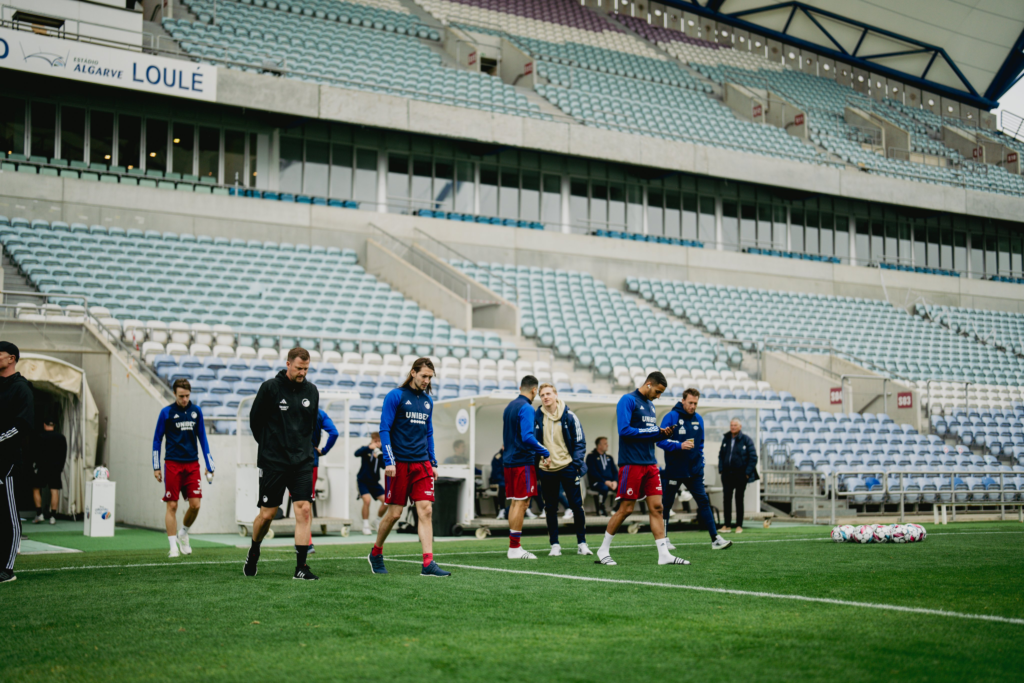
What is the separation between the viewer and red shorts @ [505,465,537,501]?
1116 cm

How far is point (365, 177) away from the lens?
3247 centimetres

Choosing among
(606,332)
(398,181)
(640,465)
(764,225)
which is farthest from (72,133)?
(764,225)

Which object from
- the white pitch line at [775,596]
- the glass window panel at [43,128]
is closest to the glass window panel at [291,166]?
the glass window panel at [43,128]

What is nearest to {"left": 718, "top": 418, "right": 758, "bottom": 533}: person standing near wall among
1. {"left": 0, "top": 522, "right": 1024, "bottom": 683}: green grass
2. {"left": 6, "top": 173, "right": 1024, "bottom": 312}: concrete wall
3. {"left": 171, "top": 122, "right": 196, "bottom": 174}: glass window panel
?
{"left": 0, "top": 522, "right": 1024, "bottom": 683}: green grass

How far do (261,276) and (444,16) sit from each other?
21068 millimetres

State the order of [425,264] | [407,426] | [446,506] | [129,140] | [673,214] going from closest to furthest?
1. [407,426]
2. [446,506]
3. [425,264]
4. [129,140]
5. [673,214]

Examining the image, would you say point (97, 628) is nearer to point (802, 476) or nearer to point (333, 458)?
point (333, 458)

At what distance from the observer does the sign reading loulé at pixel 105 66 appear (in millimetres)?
25156

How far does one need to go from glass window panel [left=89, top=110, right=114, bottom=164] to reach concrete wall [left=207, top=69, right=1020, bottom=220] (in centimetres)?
391

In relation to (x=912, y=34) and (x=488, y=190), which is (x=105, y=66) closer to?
(x=488, y=190)

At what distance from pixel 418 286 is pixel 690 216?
49.9 ft

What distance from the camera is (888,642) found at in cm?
539

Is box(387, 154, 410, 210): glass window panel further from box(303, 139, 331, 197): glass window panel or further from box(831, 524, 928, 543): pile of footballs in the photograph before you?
box(831, 524, 928, 543): pile of footballs

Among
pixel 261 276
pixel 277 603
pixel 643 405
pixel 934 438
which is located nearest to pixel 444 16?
pixel 261 276
